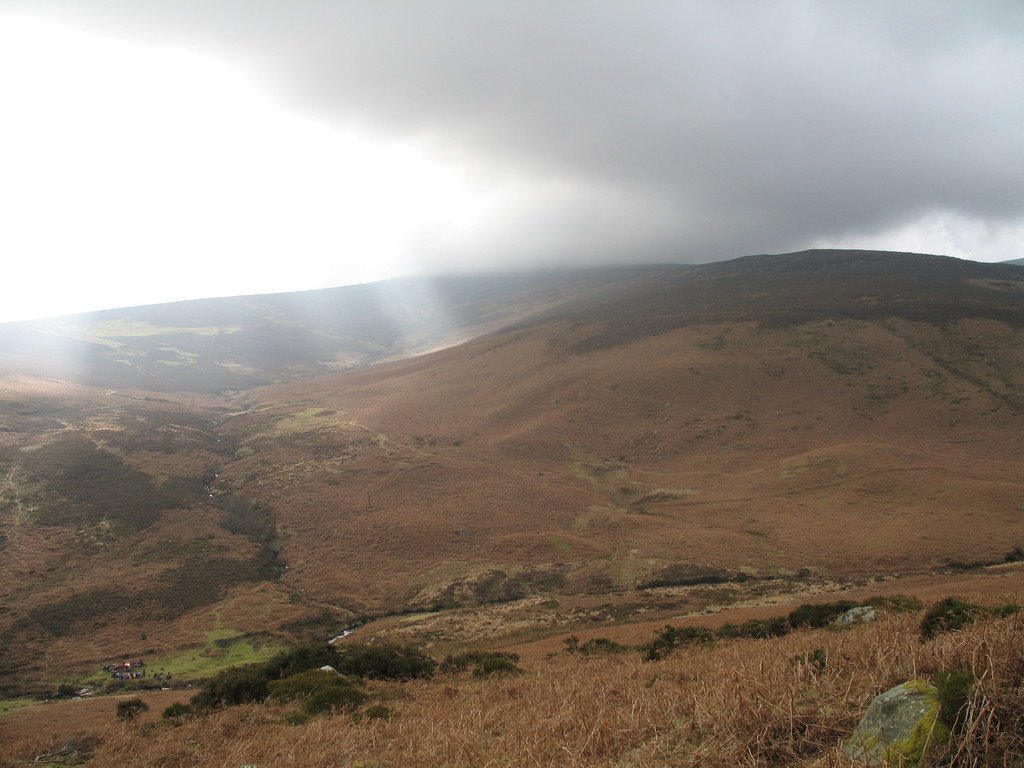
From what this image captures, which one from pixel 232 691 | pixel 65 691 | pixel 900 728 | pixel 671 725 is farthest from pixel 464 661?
pixel 65 691

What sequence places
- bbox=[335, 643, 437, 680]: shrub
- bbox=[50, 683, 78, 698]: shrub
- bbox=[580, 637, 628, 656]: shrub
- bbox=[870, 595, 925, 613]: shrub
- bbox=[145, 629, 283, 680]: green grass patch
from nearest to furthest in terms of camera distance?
bbox=[335, 643, 437, 680]: shrub < bbox=[870, 595, 925, 613]: shrub < bbox=[580, 637, 628, 656]: shrub < bbox=[50, 683, 78, 698]: shrub < bbox=[145, 629, 283, 680]: green grass patch

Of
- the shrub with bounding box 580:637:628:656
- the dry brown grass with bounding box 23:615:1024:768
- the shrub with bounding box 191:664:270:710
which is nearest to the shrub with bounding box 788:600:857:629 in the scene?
the shrub with bounding box 580:637:628:656

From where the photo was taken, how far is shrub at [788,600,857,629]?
63.3 ft

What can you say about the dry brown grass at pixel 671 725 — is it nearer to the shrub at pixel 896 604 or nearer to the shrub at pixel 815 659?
the shrub at pixel 815 659

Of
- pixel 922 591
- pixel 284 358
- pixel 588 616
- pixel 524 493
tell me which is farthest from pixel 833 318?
pixel 284 358

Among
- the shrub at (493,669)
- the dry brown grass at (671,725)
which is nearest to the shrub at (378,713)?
the dry brown grass at (671,725)

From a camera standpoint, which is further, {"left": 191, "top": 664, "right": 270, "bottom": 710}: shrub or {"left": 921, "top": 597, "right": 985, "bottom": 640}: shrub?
{"left": 191, "top": 664, "right": 270, "bottom": 710}: shrub

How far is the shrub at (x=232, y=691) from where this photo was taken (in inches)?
580

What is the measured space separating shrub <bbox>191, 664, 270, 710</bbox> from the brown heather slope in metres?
18.9

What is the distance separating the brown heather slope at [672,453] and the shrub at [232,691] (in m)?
18.9

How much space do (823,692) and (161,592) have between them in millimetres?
40393

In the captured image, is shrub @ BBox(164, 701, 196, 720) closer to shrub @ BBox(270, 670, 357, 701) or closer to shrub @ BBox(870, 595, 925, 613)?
shrub @ BBox(270, 670, 357, 701)

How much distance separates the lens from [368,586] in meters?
36.9

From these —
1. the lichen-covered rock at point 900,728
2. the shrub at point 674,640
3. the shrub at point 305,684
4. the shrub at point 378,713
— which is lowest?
the shrub at point 674,640
